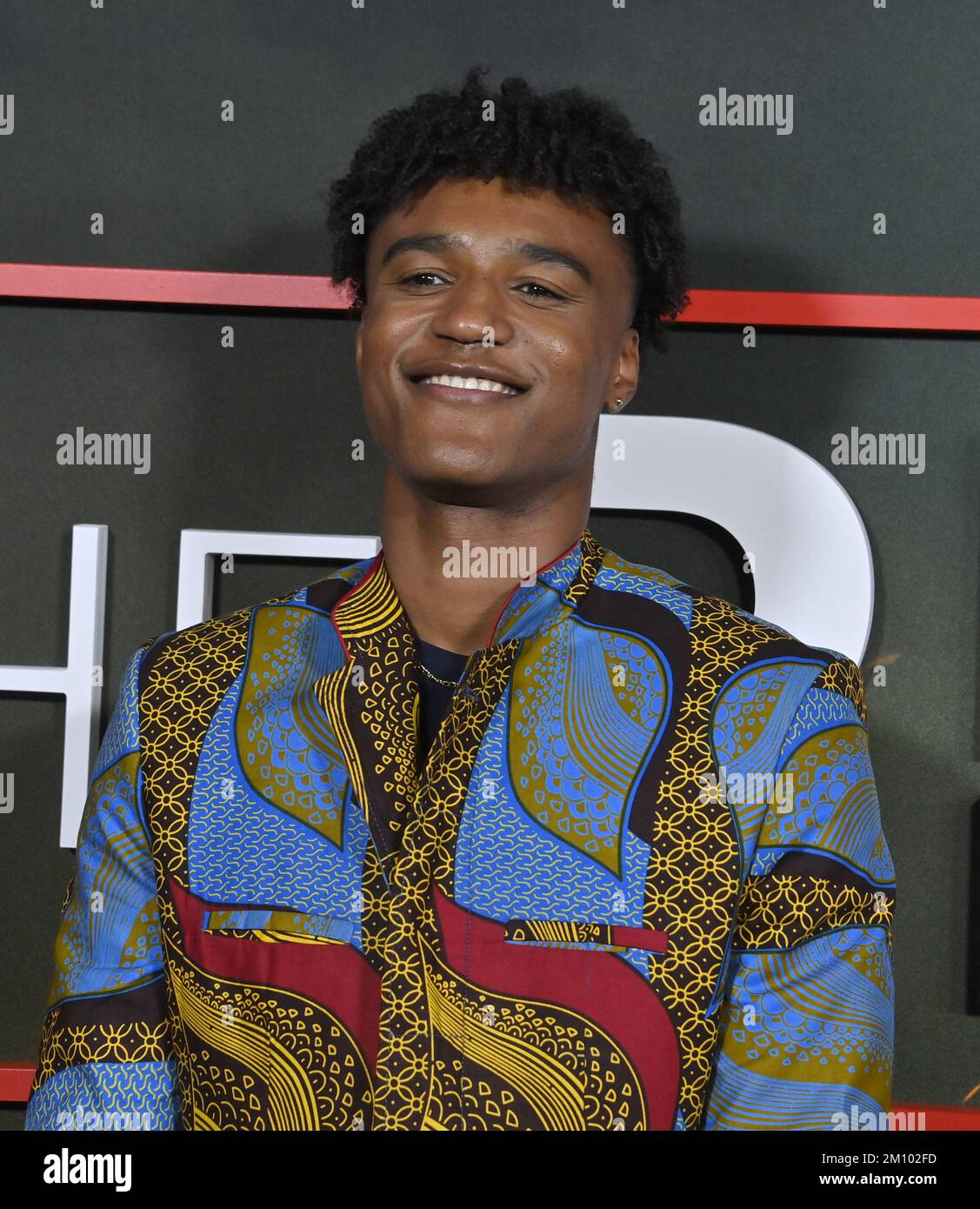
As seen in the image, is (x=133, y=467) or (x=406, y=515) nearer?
(x=406, y=515)

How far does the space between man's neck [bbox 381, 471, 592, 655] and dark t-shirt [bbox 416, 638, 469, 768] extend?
0.01 metres

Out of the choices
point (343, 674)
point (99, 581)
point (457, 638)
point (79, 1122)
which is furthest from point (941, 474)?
point (79, 1122)

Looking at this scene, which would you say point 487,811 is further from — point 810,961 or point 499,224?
point 499,224

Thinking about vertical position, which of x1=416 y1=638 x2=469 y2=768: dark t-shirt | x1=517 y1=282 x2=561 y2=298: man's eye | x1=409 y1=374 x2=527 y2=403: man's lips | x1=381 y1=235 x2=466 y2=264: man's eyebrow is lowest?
x1=416 y1=638 x2=469 y2=768: dark t-shirt

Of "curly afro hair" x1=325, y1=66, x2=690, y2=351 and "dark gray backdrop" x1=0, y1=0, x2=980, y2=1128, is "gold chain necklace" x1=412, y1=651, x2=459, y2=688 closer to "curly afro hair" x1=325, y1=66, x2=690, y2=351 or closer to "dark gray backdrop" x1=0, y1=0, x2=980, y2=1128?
"curly afro hair" x1=325, y1=66, x2=690, y2=351

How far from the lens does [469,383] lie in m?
1.23

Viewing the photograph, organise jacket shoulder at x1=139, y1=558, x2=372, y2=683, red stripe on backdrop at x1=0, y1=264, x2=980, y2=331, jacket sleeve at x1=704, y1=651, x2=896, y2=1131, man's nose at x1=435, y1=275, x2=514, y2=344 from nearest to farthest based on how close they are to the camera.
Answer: jacket sleeve at x1=704, y1=651, x2=896, y2=1131, man's nose at x1=435, y1=275, x2=514, y2=344, jacket shoulder at x1=139, y1=558, x2=372, y2=683, red stripe on backdrop at x1=0, y1=264, x2=980, y2=331

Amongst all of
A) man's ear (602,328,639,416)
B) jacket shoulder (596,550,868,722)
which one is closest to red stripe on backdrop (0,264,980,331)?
man's ear (602,328,639,416)

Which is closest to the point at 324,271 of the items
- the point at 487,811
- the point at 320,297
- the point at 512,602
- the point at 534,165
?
the point at 320,297

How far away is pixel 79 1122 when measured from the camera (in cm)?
116

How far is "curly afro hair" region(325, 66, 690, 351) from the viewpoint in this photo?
1.33 m

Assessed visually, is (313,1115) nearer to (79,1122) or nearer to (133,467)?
(79,1122)

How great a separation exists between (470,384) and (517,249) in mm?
149

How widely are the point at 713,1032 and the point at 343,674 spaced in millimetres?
451
